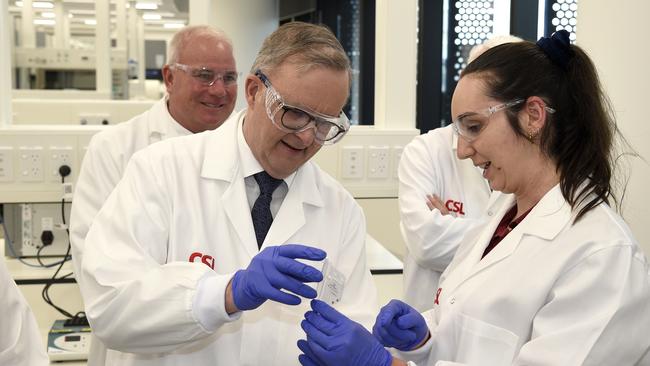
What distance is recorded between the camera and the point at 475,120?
4.71ft

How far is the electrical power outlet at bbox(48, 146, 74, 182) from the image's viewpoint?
283cm

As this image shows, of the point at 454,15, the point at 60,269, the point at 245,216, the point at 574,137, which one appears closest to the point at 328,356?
the point at 245,216

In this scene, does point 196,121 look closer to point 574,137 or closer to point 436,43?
point 574,137

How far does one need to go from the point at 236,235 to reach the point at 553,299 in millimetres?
638

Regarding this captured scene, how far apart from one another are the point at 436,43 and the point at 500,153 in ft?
9.06

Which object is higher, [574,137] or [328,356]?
[574,137]

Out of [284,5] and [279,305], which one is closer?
[279,305]

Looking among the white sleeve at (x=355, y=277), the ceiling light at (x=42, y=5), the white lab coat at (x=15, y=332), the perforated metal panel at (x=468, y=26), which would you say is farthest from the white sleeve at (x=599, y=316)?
the ceiling light at (x=42, y=5)

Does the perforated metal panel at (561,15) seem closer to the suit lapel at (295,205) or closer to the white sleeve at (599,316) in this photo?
the suit lapel at (295,205)

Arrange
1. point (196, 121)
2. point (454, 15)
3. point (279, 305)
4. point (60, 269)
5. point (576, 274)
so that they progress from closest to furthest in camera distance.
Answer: point (576, 274)
point (279, 305)
point (196, 121)
point (60, 269)
point (454, 15)

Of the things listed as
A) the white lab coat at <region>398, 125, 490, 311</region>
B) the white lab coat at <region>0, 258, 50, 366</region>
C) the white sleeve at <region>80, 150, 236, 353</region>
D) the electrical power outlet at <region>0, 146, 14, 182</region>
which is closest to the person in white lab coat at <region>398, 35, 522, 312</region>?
the white lab coat at <region>398, 125, 490, 311</region>

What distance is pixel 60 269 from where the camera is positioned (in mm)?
2594

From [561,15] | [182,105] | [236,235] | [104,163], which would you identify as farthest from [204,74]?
[561,15]

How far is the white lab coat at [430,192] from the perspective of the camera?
2301 mm
